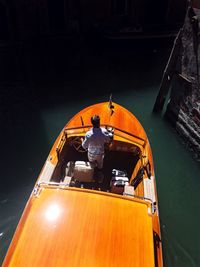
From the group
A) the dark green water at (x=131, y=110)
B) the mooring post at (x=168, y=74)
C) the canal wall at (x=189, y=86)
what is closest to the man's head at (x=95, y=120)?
the dark green water at (x=131, y=110)

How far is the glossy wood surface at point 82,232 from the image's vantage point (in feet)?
12.8

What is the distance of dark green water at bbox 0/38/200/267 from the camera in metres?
6.68

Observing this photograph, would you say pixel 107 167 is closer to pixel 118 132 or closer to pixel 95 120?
pixel 118 132

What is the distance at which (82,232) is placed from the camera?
4184mm

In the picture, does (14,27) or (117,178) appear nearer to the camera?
(117,178)

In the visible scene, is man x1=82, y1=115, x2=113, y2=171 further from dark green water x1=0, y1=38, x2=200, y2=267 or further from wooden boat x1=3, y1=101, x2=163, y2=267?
dark green water x1=0, y1=38, x2=200, y2=267

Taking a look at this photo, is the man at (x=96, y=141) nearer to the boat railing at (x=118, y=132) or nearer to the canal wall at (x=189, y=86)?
the boat railing at (x=118, y=132)

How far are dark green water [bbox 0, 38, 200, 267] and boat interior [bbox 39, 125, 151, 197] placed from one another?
1318mm

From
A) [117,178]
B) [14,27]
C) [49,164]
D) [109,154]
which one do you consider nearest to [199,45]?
[109,154]

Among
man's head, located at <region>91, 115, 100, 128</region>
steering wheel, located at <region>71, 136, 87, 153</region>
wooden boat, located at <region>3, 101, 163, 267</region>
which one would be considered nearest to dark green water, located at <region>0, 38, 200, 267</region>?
wooden boat, located at <region>3, 101, 163, 267</region>

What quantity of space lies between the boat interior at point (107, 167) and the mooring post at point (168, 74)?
13.6 feet

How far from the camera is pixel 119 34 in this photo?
16250mm

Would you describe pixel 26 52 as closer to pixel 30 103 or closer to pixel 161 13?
pixel 30 103

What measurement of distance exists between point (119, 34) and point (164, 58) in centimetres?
286
